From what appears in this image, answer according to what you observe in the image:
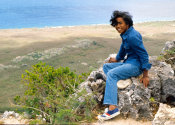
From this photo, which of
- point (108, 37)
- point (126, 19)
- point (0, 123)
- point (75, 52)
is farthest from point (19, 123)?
point (108, 37)

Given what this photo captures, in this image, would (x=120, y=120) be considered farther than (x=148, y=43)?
No

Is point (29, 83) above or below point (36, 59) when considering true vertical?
above

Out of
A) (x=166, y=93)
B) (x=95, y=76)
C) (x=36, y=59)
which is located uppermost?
(x=95, y=76)

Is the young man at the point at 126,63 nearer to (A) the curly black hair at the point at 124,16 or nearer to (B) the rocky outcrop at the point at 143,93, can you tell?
(A) the curly black hair at the point at 124,16

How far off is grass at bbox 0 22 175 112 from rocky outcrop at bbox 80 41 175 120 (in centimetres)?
1691

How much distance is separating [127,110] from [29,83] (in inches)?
118

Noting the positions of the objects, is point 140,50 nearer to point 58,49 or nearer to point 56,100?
point 56,100

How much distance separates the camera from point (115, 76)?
4.04m

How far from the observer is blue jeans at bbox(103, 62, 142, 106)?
3.83 m

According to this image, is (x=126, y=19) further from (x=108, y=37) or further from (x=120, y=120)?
(x=108, y=37)

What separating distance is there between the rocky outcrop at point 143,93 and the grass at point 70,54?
16.9m

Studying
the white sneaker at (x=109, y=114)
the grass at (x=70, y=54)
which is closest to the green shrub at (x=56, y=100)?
the white sneaker at (x=109, y=114)

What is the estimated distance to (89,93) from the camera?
4.32m

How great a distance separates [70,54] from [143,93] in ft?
98.9
